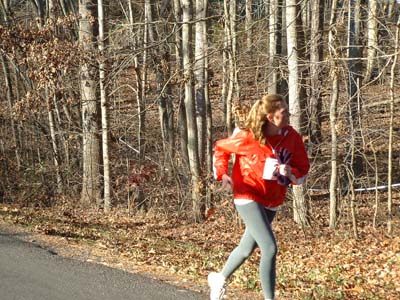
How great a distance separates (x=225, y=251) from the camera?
11609mm

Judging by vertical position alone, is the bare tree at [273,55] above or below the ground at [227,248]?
above

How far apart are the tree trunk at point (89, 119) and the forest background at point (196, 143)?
4 cm

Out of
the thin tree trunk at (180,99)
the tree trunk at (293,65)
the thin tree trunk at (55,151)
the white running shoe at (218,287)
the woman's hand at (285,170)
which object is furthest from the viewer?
the thin tree trunk at (55,151)

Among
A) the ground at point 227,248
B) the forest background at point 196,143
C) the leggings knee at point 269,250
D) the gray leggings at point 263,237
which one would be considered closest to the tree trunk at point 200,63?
the forest background at point 196,143

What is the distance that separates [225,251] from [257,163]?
6.21m

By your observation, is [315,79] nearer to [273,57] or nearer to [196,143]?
[273,57]

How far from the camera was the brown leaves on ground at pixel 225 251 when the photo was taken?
7535mm

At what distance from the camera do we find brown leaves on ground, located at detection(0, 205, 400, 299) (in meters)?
7.54

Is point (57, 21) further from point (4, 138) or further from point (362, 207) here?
point (362, 207)

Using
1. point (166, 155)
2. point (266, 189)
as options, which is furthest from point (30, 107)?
point (266, 189)

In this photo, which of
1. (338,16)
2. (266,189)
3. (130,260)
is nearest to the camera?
(266,189)

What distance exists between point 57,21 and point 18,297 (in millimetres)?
11613

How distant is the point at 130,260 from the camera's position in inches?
346

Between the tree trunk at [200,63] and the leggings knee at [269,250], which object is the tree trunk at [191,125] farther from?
the leggings knee at [269,250]
